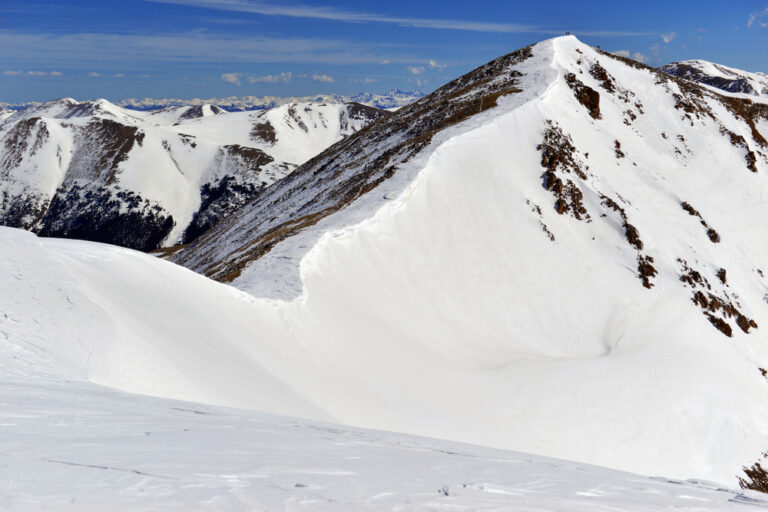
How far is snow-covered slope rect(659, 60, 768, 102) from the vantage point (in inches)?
5935

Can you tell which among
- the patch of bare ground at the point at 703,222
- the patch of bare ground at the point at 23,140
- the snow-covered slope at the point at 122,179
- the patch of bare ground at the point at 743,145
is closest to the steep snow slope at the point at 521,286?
the patch of bare ground at the point at 703,222

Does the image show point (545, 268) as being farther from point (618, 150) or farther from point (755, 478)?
point (618, 150)

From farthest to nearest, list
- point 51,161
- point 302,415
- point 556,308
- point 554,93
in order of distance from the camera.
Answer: point 51,161, point 554,93, point 556,308, point 302,415

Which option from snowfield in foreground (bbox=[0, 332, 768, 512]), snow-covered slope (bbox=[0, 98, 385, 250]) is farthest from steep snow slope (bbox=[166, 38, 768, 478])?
snow-covered slope (bbox=[0, 98, 385, 250])

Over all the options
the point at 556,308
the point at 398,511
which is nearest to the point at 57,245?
the point at 398,511

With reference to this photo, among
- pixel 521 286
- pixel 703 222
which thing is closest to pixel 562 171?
pixel 521 286

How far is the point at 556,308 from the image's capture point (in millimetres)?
35406

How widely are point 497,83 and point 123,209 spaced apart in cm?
12884

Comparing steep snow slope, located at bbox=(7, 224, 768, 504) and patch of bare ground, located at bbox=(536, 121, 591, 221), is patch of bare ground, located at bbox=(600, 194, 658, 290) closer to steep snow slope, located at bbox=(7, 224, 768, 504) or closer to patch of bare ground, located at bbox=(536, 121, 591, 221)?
patch of bare ground, located at bbox=(536, 121, 591, 221)

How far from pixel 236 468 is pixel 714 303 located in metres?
41.8

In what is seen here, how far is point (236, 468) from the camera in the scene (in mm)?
6477

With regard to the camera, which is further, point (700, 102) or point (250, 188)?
point (250, 188)

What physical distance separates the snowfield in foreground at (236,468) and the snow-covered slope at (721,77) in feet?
582

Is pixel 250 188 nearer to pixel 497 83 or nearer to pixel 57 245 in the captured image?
pixel 497 83
